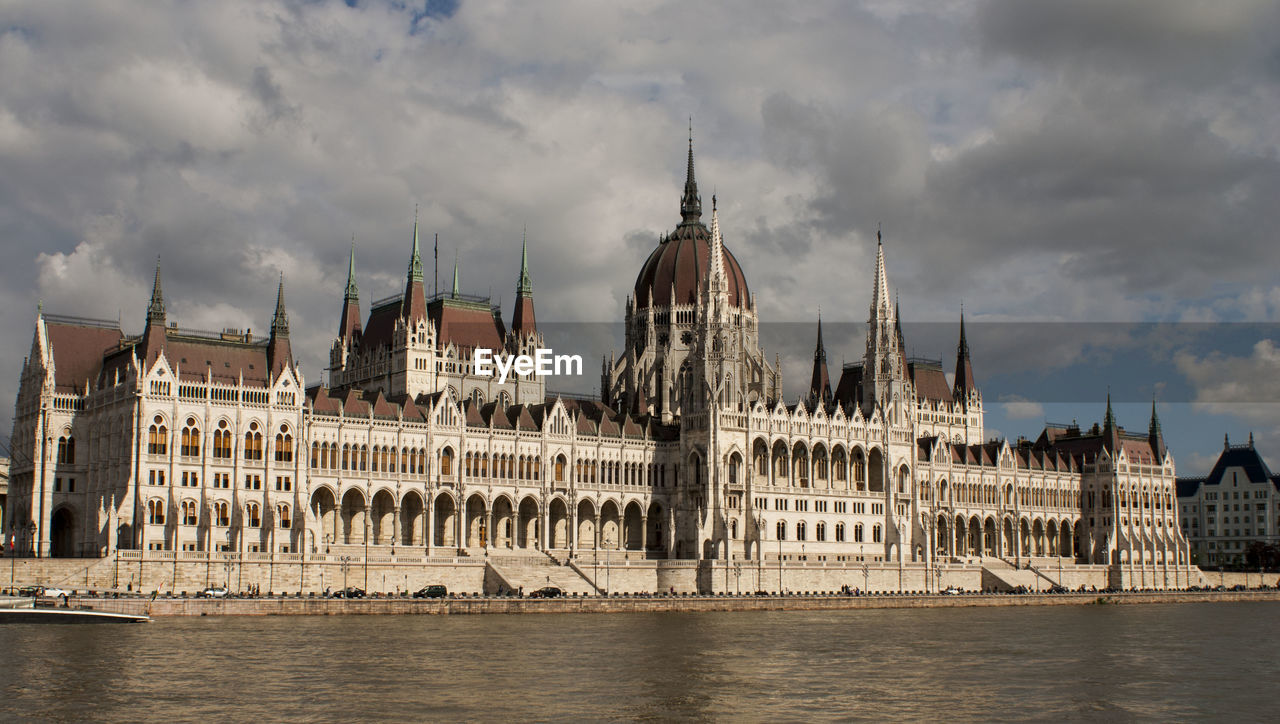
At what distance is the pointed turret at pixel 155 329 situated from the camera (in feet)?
338

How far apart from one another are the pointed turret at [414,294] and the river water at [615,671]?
141ft

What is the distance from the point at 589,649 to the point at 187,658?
727 inches

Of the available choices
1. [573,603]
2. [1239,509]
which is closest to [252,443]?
[573,603]

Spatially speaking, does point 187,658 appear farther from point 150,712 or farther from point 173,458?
point 173,458

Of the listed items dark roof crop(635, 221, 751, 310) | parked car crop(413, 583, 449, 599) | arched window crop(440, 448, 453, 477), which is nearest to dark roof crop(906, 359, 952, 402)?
dark roof crop(635, 221, 751, 310)

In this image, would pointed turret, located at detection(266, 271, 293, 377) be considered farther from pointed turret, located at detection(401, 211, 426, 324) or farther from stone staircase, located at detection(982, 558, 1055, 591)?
stone staircase, located at detection(982, 558, 1055, 591)

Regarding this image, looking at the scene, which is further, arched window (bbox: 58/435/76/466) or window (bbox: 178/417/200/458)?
arched window (bbox: 58/435/76/466)

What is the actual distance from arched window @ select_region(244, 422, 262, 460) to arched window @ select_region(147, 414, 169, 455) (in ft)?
18.7

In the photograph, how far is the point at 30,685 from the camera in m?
55.8

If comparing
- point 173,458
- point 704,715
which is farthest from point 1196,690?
point 173,458

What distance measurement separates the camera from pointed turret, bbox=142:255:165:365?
338 feet

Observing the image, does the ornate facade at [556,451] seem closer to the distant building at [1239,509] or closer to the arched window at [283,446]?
the arched window at [283,446]

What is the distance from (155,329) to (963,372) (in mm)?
102501

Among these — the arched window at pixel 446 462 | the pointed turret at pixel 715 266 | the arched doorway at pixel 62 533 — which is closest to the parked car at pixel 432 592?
the arched window at pixel 446 462
